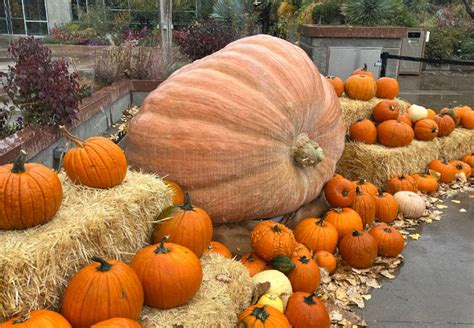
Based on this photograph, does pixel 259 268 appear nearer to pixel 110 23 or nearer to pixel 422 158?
pixel 422 158

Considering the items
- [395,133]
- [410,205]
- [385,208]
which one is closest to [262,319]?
[385,208]

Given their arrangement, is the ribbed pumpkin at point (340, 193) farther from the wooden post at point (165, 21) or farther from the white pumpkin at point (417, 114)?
the wooden post at point (165, 21)

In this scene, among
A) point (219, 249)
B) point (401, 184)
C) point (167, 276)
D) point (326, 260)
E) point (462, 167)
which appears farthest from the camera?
point (462, 167)

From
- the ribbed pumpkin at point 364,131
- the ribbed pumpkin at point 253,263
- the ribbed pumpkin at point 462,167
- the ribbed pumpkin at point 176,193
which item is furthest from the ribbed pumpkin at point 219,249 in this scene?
the ribbed pumpkin at point 462,167

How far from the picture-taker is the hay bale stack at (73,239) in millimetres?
2098

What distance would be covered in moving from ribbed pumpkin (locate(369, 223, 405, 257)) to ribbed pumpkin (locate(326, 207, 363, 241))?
0.64ft

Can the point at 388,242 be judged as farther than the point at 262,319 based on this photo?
Yes

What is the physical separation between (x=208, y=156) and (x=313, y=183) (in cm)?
114

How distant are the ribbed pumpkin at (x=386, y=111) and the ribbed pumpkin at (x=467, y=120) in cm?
151

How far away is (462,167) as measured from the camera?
19.9 feet

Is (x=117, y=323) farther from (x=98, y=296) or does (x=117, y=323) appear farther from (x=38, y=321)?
(x=38, y=321)

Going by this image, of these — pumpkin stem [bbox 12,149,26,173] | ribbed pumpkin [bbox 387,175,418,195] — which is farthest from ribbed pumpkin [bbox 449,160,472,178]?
pumpkin stem [bbox 12,149,26,173]

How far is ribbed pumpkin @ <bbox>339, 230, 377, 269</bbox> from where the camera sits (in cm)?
375

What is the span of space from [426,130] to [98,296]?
4.84 metres
